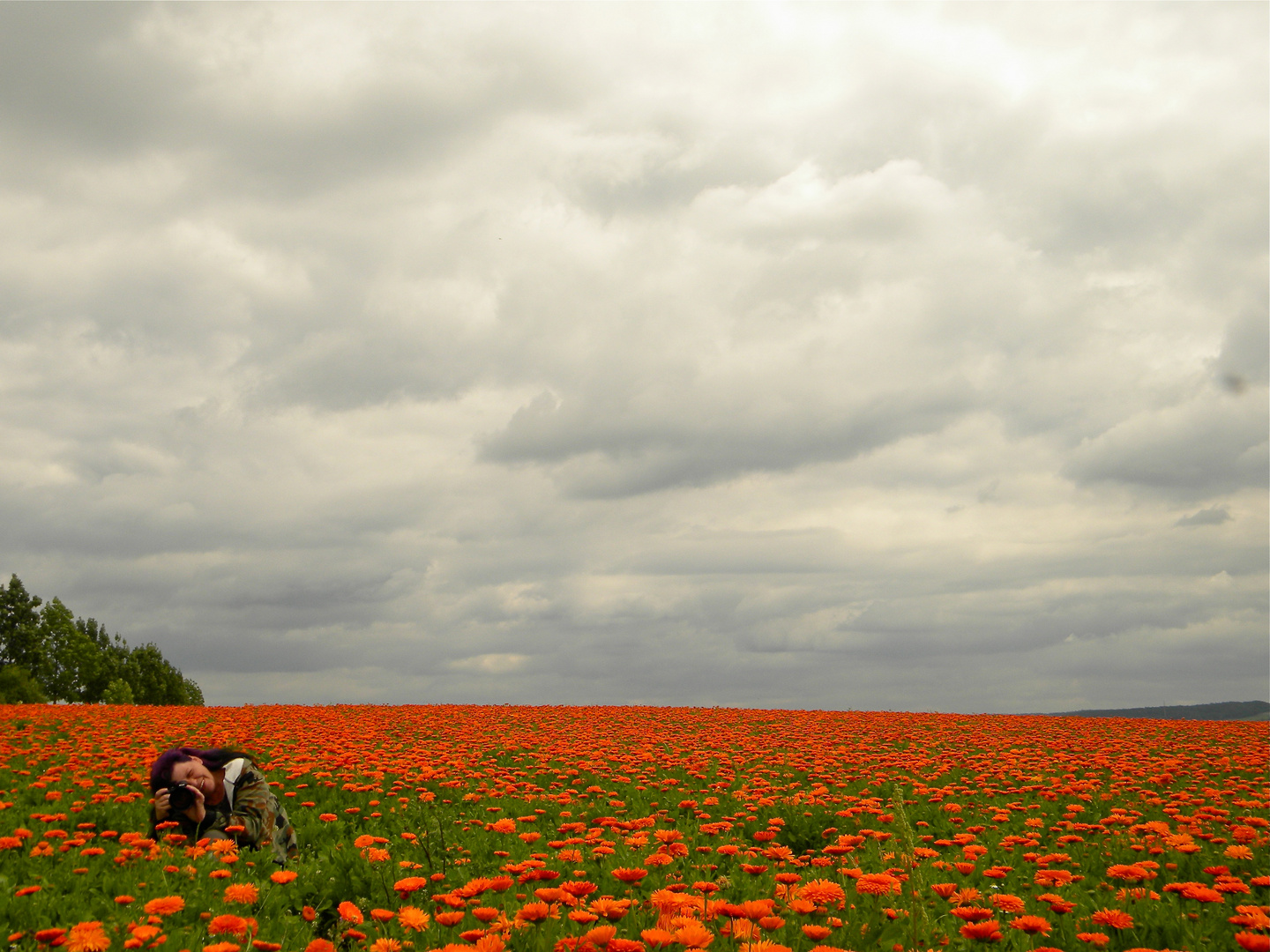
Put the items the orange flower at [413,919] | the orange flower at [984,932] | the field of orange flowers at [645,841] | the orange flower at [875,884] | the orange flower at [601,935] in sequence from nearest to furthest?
the orange flower at [601,935], the orange flower at [984,932], the orange flower at [413,919], the field of orange flowers at [645,841], the orange flower at [875,884]

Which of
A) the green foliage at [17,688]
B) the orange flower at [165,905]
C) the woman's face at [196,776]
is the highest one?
the woman's face at [196,776]

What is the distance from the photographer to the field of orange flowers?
4496 millimetres

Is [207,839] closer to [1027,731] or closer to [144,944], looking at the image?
[144,944]

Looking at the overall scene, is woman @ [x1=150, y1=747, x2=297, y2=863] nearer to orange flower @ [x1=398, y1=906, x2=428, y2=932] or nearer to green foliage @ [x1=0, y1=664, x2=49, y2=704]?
orange flower @ [x1=398, y1=906, x2=428, y2=932]

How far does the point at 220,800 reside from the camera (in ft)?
25.6

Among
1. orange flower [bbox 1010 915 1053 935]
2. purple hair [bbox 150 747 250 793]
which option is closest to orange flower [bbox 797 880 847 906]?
orange flower [bbox 1010 915 1053 935]

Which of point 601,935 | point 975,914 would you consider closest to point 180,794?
point 601,935

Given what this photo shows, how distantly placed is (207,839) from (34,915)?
5.87ft

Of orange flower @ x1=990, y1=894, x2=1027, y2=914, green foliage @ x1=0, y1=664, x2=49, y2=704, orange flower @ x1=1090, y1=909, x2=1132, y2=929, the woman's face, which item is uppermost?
the woman's face

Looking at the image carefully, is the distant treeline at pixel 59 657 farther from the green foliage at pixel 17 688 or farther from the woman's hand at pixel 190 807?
the woman's hand at pixel 190 807

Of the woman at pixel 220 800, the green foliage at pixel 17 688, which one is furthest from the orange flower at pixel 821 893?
the green foliage at pixel 17 688

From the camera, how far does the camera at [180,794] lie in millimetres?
7492

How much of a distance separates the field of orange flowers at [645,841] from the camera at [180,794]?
23.9 inches

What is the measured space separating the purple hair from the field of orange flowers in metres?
0.65
